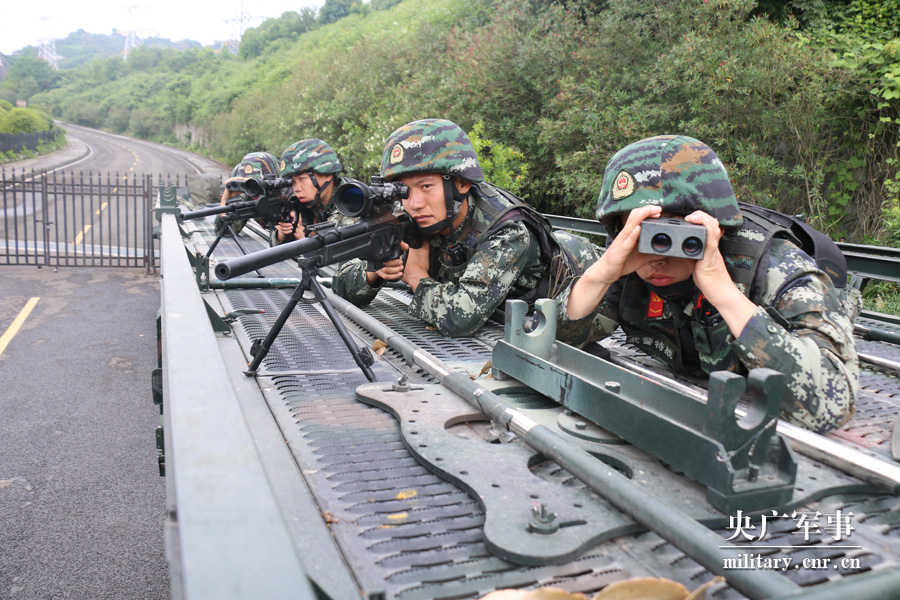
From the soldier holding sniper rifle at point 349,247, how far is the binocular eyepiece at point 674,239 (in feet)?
3.05

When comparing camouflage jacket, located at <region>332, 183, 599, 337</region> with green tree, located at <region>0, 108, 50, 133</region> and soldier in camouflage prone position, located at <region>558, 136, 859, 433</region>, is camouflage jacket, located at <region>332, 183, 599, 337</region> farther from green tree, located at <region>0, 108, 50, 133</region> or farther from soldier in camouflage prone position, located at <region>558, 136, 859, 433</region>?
green tree, located at <region>0, 108, 50, 133</region>

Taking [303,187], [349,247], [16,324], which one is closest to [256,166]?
[303,187]

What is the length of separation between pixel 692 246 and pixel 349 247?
1405 mm

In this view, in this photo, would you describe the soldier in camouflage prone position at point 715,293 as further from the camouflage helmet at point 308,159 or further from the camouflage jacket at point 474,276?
the camouflage helmet at point 308,159

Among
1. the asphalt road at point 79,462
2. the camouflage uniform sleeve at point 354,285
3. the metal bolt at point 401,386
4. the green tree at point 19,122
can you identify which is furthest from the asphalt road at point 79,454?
the green tree at point 19,122

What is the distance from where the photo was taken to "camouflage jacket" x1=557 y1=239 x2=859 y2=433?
1848 mm

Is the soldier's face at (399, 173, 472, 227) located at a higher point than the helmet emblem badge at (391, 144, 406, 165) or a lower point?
lower

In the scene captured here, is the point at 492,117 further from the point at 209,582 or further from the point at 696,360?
the point at 209,582

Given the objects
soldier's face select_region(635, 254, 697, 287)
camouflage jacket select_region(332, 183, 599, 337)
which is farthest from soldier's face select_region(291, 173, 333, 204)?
soldier's face select_region(635, 254, 697, 287)

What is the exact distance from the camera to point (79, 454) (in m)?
4.88

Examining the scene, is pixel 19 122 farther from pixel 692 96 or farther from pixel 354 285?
pixel 354 285

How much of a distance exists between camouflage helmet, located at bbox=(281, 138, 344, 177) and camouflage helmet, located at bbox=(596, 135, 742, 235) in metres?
4.42

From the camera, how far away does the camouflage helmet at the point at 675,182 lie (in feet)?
6.89

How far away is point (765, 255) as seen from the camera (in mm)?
2135
